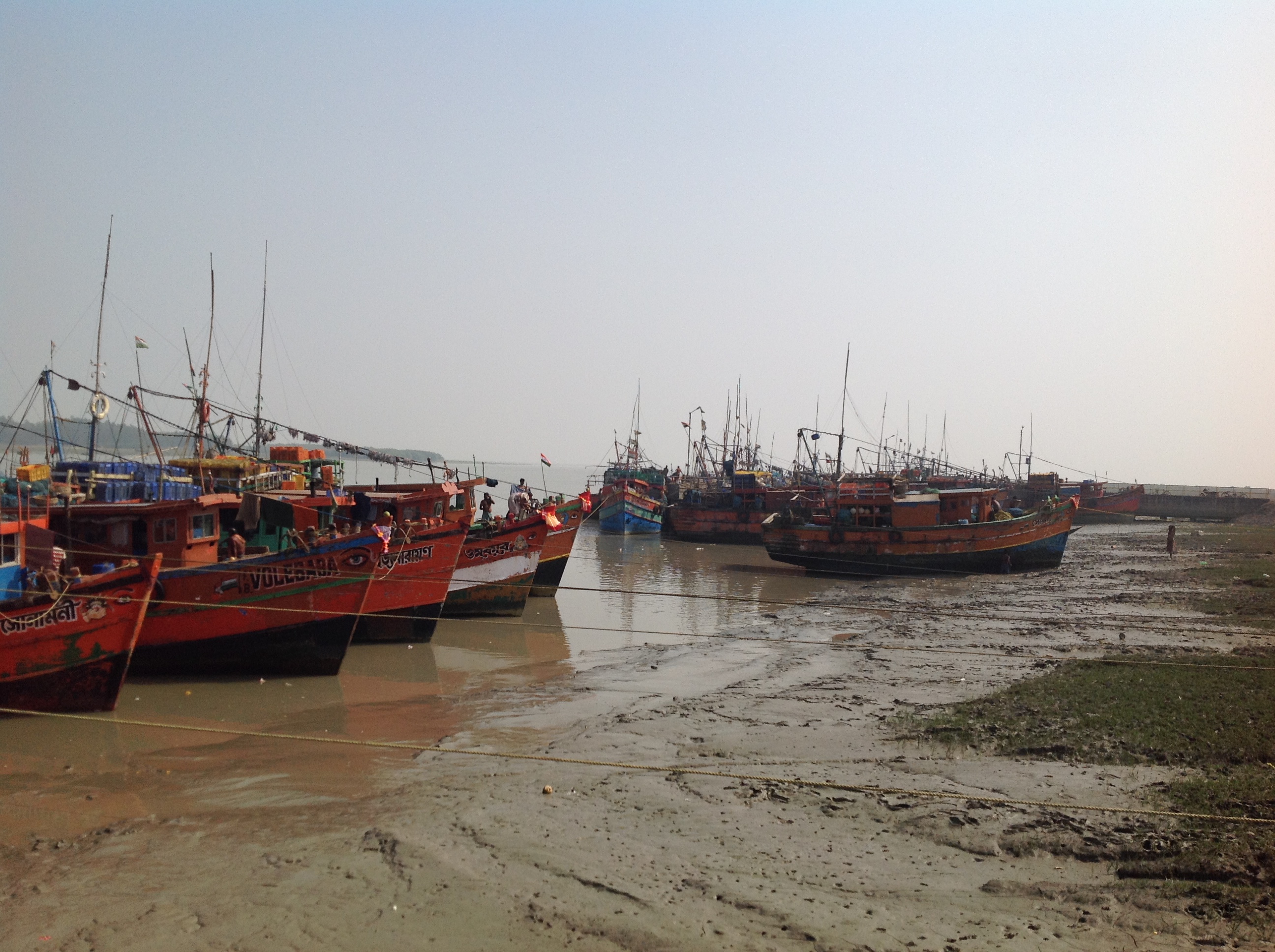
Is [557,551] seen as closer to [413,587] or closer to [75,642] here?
[413,587]

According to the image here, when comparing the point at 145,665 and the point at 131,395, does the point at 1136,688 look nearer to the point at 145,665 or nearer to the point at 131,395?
the point at 145,665

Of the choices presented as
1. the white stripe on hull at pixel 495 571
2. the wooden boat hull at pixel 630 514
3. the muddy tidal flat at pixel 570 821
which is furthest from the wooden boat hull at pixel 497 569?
the wooden boat hull at pixel 630 514

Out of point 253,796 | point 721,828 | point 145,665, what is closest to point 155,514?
point 145,665

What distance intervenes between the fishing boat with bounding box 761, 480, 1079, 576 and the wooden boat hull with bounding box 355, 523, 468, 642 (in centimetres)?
1842

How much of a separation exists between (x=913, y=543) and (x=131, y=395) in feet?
85.4

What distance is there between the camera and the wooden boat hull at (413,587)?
63.3 ft

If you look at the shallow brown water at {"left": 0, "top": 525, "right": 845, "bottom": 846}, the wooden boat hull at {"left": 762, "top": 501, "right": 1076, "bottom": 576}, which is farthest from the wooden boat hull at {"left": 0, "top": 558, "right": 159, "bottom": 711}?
the wooden boat hull at {"left": 762, "top": 501, "right": 1076, "bottom": 576}

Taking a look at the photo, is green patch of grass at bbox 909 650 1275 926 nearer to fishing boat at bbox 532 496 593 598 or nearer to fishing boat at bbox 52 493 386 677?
fishing boat at bbox 52 493 386 677

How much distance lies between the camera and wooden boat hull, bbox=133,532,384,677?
51.1ft

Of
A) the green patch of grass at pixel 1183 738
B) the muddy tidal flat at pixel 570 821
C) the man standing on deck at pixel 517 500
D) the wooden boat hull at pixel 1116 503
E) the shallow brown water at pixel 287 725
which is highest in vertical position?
the wooden boat hull at pixel 1116 503

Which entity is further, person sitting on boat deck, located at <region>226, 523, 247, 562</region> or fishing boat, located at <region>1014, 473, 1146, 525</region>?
fishing boat, located at <region>1014, 473, 1146, 525</region>

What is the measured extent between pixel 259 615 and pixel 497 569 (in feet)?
26.7

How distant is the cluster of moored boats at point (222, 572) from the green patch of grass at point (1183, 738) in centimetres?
1098

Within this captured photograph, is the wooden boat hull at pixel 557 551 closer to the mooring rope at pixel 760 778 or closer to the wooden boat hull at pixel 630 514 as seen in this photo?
the mooring rope at pixel 760 778
